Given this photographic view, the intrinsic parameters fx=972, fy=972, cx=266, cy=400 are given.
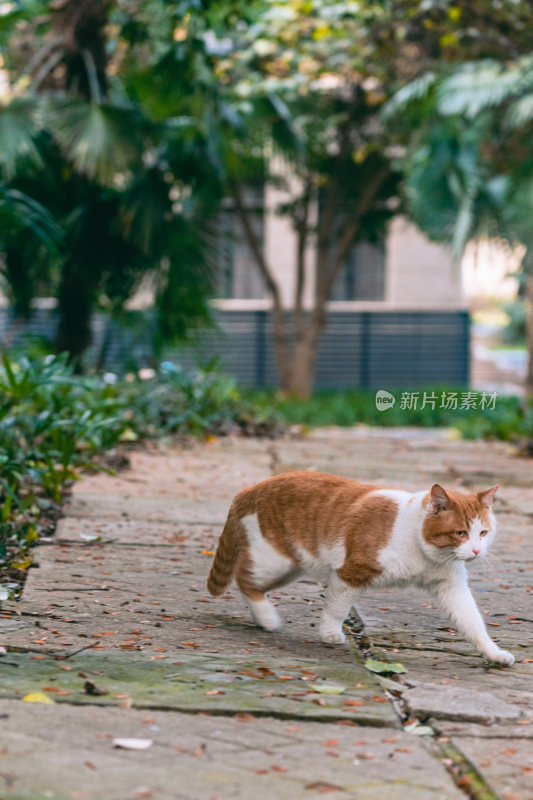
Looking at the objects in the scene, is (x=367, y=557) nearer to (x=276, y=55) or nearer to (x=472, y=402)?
(x=472, y=402)

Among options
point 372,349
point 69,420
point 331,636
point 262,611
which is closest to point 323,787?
point 331,636

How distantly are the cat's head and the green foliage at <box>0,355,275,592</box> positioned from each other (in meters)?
1.52

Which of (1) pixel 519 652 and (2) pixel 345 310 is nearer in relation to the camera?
(1) pixel 519 652

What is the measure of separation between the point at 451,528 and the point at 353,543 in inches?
10.5

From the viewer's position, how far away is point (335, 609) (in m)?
2.62

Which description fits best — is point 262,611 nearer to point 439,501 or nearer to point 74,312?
point 439,501

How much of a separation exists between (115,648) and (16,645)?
0.25m

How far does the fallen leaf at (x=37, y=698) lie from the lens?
2.06 m

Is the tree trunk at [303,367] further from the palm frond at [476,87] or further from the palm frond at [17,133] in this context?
the palm frond at [17,133]

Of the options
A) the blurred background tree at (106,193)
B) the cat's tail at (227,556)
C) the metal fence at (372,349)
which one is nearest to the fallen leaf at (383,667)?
the cat's tail at (227,556)

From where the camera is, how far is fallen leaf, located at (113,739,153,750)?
1.85m

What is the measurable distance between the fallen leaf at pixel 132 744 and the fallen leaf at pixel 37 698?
0.26 m

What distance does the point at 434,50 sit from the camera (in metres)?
11.9

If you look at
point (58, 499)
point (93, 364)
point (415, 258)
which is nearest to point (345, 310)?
point (415, 258)
